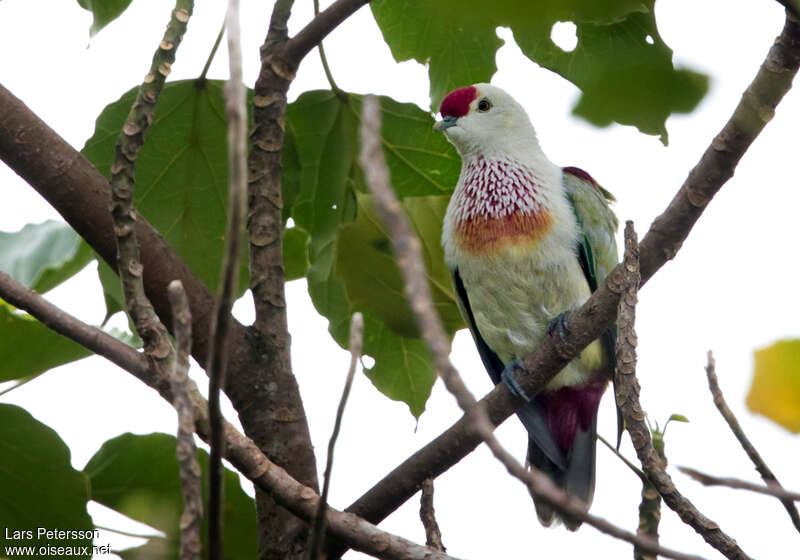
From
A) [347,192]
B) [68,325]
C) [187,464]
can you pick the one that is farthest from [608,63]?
[347,192]

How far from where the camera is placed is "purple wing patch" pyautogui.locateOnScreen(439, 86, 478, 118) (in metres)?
3.30

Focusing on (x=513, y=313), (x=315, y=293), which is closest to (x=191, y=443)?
(x=315, y=293)

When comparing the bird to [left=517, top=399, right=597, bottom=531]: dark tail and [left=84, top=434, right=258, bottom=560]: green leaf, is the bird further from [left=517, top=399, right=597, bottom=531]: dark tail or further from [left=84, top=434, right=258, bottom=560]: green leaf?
[left=84, top=434, right=258, bottom=560]: green leaf

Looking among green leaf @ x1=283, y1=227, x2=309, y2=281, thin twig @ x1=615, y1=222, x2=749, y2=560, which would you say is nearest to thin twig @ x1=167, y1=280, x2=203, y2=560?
thin twig @ x1=615, y1=222, x2=749, y2=560

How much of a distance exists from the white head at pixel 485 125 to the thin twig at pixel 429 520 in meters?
1.56

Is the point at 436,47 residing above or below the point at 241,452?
above

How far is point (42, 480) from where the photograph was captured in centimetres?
207

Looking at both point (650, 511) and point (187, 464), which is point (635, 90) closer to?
point (187, 464)

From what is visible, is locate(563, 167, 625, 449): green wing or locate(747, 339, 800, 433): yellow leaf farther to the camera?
locate(563, 167, 625, 449): green wing

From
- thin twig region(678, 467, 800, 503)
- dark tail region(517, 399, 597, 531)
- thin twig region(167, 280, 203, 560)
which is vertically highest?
dark tail region(517, 399, 597, 531)

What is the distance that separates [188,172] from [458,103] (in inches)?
42.4

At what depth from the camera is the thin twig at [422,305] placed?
0.65 meters

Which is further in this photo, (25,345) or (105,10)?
(25,345)

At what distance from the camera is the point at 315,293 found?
266cm
